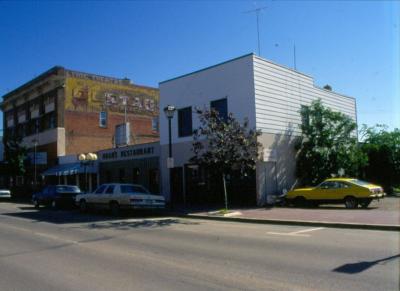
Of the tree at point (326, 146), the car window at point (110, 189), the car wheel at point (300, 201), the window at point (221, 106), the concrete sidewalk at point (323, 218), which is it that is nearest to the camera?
the concrete sidewalk at point (323, 218)

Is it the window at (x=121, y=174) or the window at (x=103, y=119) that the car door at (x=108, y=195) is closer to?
the window at (x=121, y=174)

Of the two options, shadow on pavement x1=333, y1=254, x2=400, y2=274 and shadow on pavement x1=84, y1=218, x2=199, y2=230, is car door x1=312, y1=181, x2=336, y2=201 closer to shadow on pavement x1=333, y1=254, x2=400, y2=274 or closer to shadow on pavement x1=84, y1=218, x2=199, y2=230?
shadow on pavement x1=84, y1=218, x2=199, y2=230

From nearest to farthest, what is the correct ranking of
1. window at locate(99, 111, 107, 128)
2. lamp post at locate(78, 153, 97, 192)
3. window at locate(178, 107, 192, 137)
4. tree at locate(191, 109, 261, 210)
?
tree at locate(191, 109, 261, 210) < window at locate(178, 107, 192, 137) < lamp post at locate(78, 153, 97, 192) < window at locate(99, 111, 107, 128)

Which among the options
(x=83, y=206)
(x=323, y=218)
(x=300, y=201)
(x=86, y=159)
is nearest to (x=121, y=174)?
(x=86, y=159)

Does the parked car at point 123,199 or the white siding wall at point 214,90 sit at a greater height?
the white siding wall at point 214,90

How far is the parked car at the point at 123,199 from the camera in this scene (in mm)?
20188

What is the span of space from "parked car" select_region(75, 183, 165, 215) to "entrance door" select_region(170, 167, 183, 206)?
5623mm

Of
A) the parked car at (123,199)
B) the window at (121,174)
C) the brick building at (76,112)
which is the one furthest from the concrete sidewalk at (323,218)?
the brick building at (76,112)

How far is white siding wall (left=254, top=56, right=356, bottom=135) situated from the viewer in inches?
939

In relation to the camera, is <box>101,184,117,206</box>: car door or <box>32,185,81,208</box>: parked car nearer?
<box>101,184,117,206</box>: car door

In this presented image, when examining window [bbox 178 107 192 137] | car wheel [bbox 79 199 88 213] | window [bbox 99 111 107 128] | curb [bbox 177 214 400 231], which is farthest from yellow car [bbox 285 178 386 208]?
window [bbox 99 111 107 128]

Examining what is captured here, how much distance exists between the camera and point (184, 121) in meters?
27.0

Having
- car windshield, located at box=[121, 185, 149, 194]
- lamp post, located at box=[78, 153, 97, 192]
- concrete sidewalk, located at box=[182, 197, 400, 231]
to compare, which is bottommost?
concrete sidewalk, located at box=[182, 197, 400, 231]

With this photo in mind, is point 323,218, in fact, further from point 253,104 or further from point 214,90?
point 214,90
